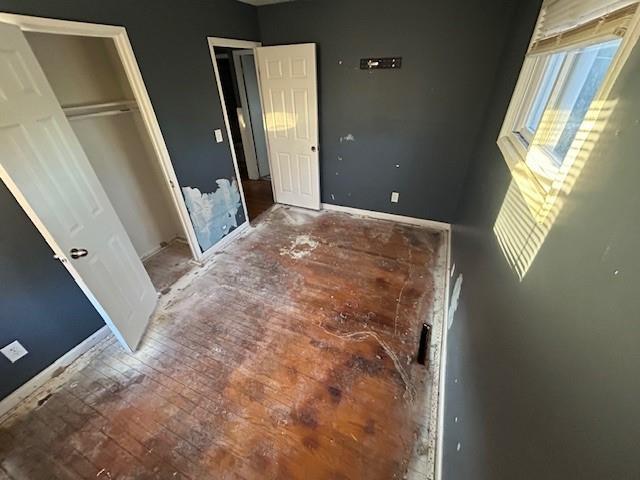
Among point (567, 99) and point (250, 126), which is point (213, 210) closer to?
point (250, 126)

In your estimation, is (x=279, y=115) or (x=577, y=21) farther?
(x=279, y=115)

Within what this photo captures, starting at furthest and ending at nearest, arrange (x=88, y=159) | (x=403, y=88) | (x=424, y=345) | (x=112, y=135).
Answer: (x=403, y=88), (x=112, y=135), (x=88, y=159), (x=424, y=345)

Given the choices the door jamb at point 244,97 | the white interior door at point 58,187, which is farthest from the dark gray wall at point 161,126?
the door jamb at point 244,97

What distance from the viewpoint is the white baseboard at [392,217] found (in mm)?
3289

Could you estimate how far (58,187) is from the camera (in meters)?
1.50

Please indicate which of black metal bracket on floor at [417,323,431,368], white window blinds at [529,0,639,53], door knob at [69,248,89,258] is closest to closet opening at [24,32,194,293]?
door knob at [69,248,89,258]

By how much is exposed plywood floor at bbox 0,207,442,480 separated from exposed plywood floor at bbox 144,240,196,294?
188mm

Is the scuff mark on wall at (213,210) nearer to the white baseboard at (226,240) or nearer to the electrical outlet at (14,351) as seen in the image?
the white baseboard at (226,240)

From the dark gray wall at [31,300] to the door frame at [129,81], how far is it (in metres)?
0.37

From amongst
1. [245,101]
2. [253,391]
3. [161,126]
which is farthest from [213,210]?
[245,101]

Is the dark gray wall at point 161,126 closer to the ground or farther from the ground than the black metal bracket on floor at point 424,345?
farther from the ground

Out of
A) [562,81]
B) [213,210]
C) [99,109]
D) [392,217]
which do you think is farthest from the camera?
[392,217]

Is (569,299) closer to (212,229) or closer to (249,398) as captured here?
(249,398)

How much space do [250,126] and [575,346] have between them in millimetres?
4878
